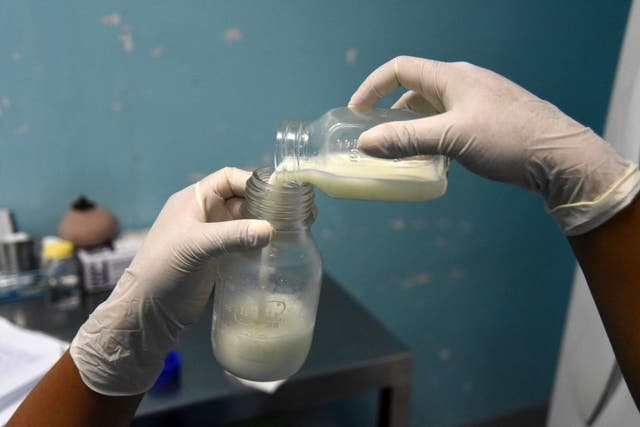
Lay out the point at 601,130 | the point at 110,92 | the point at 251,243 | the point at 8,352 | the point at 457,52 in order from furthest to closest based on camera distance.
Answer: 1. the point at 601,130
2. the point at 457,52
3. the point at 110,92
4. the point at 8,352
5. the point at 251,243

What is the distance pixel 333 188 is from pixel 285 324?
152 mm

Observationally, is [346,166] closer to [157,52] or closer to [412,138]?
[412,138]

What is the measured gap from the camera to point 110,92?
47.0 inches

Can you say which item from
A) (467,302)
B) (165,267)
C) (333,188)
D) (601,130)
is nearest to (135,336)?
(165,267)

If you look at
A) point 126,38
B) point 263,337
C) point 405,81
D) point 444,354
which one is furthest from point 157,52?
point 444,354

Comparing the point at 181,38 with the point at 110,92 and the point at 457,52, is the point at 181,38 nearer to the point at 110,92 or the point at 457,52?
the point at 110,92

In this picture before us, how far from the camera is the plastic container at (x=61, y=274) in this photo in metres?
1.15

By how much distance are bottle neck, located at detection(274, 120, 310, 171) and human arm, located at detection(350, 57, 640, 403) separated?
82 mm

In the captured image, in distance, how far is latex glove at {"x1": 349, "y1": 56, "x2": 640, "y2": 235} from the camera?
21.9 inches

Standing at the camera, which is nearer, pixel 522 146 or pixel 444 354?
pixel 522 146

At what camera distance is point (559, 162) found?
565 millimetres

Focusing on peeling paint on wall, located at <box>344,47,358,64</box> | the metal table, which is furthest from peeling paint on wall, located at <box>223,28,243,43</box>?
the metal table

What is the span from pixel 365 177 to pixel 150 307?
28cm

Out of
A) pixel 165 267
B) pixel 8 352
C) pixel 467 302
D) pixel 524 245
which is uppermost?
pixel 165 267
